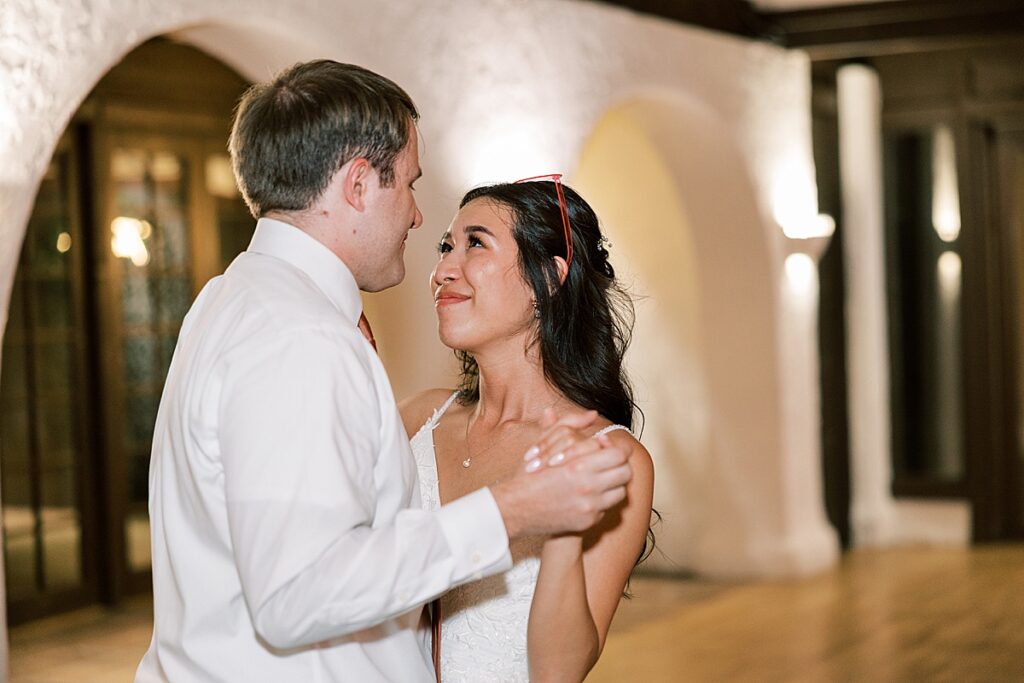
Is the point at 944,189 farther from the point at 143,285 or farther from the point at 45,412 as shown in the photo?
the point at 45,412

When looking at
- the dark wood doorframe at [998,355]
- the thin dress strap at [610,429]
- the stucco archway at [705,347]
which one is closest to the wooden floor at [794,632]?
the stucco archway at [705,347]

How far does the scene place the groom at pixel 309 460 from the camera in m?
1.49

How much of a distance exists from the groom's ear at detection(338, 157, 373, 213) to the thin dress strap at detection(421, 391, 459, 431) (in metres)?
1.05

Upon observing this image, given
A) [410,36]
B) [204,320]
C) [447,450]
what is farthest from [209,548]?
[410,36]

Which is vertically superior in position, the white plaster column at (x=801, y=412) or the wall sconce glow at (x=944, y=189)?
the wall sconce glow at (x=944, y=189)

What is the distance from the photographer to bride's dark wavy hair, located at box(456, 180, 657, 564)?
8.27 ft

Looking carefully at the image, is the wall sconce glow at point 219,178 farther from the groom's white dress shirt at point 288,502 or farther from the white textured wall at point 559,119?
the groom's white dress shirt at point 288,502

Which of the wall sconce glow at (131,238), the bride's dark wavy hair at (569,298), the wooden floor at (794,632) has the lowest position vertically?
the wooden floor at (794,632)

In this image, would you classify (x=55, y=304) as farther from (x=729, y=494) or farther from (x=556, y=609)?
(x=556, y=609)

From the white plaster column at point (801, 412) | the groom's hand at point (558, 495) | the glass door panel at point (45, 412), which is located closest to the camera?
the groom's hand at point (558, 495)

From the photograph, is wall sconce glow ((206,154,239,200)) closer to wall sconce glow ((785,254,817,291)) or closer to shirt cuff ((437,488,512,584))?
wall sconce glow ((785,254,817,291))

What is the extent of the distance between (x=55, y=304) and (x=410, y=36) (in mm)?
2998

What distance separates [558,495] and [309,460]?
32 cm

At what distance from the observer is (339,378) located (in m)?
1.54
